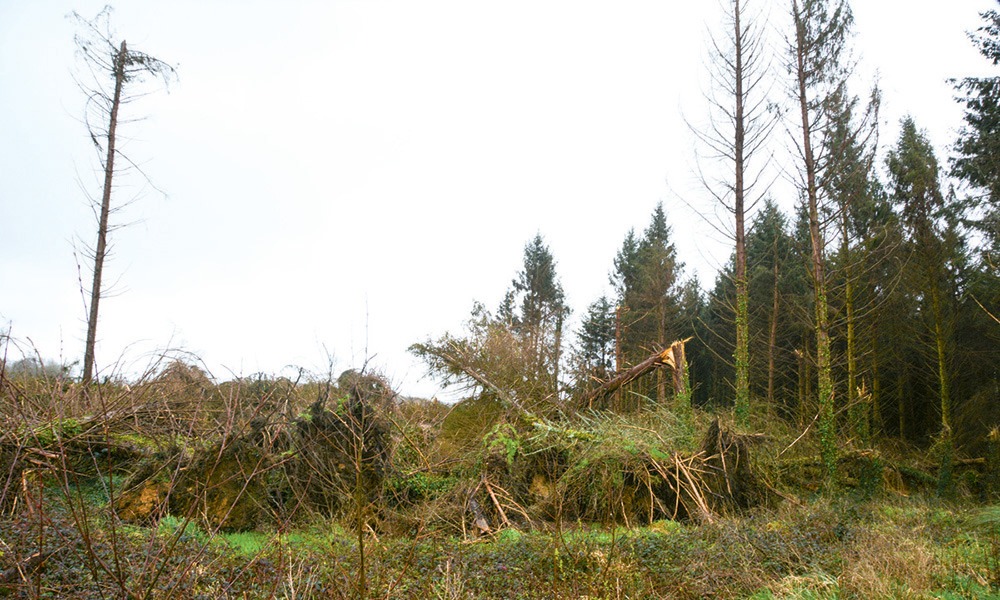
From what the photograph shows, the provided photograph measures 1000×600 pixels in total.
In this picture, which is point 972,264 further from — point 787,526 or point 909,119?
point 787,526

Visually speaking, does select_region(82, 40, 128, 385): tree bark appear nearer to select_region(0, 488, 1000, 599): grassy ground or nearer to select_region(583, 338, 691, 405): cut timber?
select_region(0, 488, 1000, 599): grassy ground

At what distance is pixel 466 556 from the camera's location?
6.84 m

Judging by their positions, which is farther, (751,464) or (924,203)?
(924,203)

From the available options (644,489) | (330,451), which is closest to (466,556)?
(330,451)

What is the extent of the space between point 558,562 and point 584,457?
425 centimetres

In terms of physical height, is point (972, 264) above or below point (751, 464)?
above

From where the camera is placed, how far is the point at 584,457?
1045 cm

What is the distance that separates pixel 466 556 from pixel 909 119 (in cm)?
2545

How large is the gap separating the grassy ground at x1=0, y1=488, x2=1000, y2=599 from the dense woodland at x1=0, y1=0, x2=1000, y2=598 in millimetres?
51

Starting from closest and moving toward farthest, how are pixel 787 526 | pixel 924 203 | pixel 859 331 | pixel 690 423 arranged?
pixel 787 526 → pixel 690 423 → pixel 924 203 → pixel 859 331

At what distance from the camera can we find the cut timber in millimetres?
14086

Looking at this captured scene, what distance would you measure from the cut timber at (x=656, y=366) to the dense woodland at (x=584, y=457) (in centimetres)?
6

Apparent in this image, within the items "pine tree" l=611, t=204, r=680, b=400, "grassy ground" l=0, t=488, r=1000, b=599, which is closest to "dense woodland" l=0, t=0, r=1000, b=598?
"grassy ground" l=0, t=488, r=1000, b=599

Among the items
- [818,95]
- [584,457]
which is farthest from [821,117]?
[584,457]
